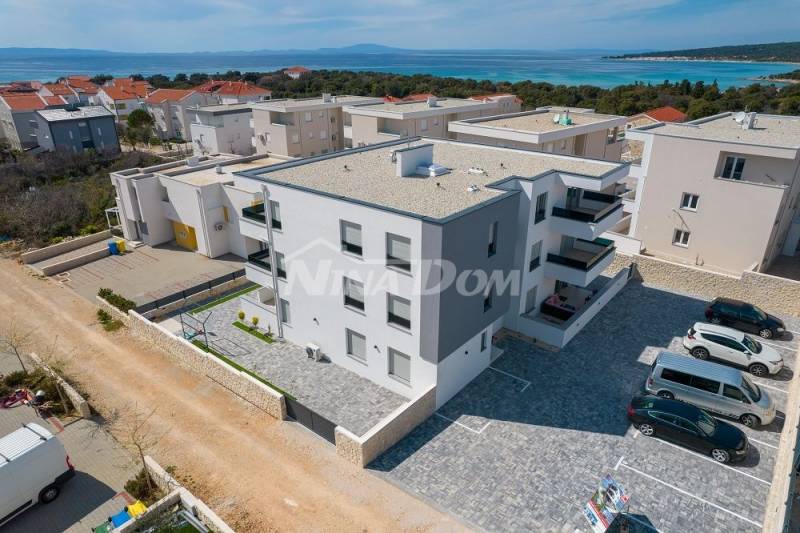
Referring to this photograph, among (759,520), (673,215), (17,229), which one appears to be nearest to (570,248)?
(673,215)

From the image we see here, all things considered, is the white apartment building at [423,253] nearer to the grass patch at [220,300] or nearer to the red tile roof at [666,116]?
the grass patch at [220,300]

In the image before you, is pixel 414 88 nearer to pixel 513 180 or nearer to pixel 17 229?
pixel 17 229

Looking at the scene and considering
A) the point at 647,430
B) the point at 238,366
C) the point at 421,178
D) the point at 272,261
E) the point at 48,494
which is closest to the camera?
the point at 48,494

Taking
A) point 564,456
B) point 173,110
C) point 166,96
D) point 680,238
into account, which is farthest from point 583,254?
point 166,96

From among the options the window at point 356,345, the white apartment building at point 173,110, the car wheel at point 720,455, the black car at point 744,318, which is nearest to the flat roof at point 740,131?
the black car at point 744,318

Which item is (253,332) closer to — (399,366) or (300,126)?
(399,366)

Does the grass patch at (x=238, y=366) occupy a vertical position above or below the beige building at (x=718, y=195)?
below

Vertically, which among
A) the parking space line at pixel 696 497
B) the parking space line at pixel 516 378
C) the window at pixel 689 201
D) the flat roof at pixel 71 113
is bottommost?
the parking space line at pixel 516 378
